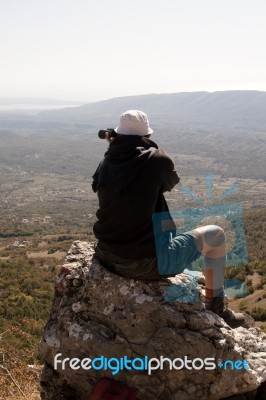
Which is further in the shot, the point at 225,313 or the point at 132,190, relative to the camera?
the point at 225,313

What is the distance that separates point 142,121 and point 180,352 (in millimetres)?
2052

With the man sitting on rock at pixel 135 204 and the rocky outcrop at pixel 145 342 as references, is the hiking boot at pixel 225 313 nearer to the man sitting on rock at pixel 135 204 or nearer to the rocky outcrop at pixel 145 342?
the rocky outcrop at pixel 145 342

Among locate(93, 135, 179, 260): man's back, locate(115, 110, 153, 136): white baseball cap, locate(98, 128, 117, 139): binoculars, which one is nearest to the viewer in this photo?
locate(93, 135, 179, 260): man's back

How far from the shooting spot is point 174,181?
351 cm

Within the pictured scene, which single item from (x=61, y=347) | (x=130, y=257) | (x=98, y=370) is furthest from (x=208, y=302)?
(x=61, y=347)

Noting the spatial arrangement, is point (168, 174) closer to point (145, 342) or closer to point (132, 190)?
point (132, 190)

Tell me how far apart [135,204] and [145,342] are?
1.23m

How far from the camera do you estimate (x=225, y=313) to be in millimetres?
4129

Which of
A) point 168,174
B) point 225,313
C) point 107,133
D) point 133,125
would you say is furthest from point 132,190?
point 225,313

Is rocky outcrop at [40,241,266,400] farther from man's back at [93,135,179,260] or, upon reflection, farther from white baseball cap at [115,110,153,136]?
white baseball cap at [115,110,153,136]

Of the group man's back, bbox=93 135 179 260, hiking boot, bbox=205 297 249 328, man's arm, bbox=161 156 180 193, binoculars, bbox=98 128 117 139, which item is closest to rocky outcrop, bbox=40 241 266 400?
hiking boot, bbox=205 297 249 328

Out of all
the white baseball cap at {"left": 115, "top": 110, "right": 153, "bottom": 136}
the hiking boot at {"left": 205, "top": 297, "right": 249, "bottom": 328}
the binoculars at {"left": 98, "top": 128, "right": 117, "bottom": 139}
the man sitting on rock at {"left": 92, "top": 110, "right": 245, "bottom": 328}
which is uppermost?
the white baseball cap at {"left": 115, "top": 110, "right": 153, "bottom": 136}

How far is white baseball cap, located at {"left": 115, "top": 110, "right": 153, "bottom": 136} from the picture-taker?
3543mm

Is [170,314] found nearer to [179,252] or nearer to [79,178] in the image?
[179,252]
